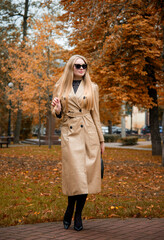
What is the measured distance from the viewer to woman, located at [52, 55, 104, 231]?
163 inches

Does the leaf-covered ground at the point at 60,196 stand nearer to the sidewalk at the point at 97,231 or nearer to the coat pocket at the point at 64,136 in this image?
the sidewalk at the point at 97,231

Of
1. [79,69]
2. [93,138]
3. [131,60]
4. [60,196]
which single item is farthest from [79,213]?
[131,60]

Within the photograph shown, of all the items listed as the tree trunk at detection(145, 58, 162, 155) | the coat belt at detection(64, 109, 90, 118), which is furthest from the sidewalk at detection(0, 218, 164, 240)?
the tree trunk at detection(145, 58, 162, 155)

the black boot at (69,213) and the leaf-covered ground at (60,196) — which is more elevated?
the black boot at (69,213)

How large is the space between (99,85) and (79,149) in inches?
519

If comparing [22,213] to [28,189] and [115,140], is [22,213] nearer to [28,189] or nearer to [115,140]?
[28,189]

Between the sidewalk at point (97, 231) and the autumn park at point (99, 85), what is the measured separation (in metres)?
0.30

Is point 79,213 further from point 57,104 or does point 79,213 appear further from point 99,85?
point 99,85

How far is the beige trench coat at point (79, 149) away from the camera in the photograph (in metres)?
4.12

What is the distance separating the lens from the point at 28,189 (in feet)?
24.0

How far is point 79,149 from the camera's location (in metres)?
4.16

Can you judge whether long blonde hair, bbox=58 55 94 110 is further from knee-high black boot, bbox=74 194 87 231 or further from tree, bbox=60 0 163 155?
tree, bbox=60 0 163 155

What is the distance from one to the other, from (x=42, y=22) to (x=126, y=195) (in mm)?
15483

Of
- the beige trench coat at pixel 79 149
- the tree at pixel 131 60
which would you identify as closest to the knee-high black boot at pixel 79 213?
the beige trench coat at pixel 79 149
